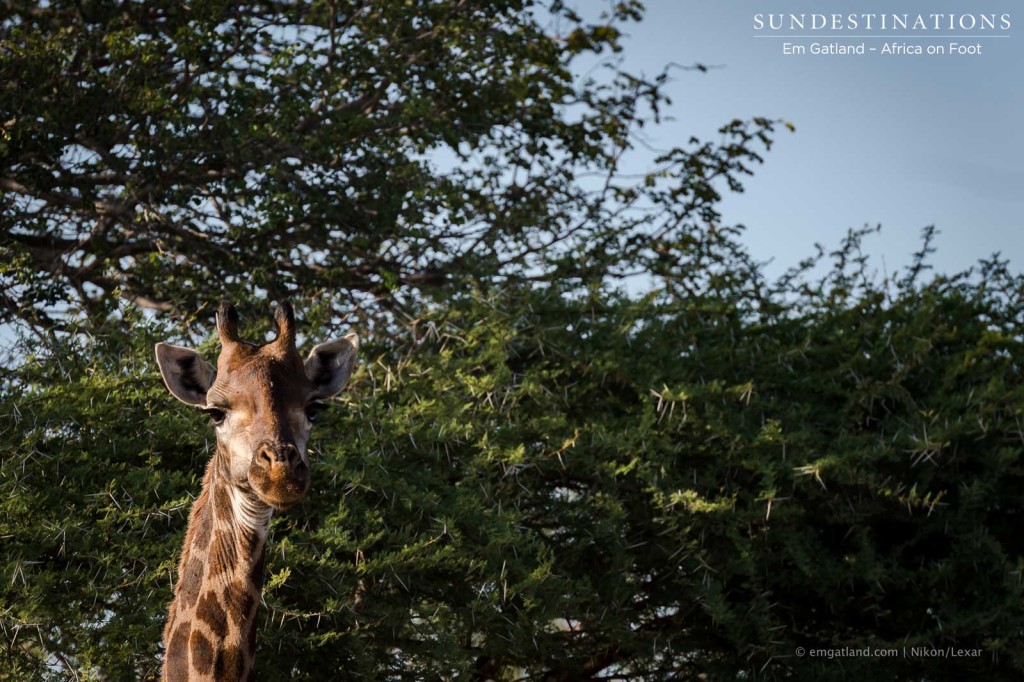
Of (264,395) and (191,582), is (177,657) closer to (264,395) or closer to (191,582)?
(191,582)

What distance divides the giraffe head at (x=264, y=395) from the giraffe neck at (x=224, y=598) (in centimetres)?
18

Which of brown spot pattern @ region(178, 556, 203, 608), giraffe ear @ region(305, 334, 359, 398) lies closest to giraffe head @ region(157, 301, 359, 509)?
giraffe ear @ region(305, 334, 359, 398)

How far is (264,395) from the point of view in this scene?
461 centimetres

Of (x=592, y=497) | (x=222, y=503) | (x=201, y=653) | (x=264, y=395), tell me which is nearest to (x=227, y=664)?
Answer: (x=201, y=653)

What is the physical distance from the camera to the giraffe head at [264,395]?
171 inches

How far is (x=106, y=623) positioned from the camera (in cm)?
671

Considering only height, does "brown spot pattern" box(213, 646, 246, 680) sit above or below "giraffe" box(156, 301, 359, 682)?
below

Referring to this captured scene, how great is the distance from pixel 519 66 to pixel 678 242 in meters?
2.24

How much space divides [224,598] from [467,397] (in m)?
4.16

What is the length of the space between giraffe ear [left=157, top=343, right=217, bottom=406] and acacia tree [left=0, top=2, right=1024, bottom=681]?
1971 mm

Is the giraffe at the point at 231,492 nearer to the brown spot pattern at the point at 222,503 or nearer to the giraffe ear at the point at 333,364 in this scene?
the brown spot pattern at the point at 222,503

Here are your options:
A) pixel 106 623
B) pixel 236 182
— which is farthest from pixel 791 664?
pixel 236 182

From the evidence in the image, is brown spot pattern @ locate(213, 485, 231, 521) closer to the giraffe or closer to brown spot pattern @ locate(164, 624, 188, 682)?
the giraffe

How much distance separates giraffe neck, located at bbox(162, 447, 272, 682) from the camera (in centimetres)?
479
